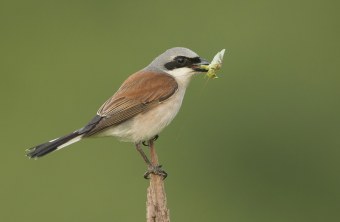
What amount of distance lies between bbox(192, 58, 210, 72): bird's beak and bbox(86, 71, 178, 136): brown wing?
0.65 feet

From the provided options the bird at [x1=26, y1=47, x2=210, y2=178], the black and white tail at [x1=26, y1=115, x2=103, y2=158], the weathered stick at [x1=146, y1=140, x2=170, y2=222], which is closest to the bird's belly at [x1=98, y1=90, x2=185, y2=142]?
the bird at [x1=26, y1=47, x2=210, y2=178]

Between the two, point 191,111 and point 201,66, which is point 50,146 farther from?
point 191,111

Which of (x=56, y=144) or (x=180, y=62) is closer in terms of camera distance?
(x=56, y=144)

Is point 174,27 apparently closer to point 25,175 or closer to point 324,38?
point 324,38

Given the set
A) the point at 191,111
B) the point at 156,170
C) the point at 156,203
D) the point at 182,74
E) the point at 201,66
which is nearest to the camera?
the point at 156,203

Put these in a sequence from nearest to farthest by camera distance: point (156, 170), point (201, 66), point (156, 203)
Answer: point (156, 203) < point (156, 170) < point (201, 66)

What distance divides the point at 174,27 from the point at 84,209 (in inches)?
120

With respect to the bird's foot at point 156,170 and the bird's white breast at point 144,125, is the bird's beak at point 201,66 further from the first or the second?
the bird's foot at point 156,170

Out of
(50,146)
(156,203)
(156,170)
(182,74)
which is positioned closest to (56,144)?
(50,146)

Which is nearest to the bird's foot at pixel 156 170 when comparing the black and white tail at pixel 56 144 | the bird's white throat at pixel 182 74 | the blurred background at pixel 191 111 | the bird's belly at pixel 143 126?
the bird's belly at pixel 143 126

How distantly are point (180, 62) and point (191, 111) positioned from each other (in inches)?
89.5

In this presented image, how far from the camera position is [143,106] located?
253 inches

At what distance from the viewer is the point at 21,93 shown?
9742 millimetres

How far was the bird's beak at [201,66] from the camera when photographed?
21.6ft
